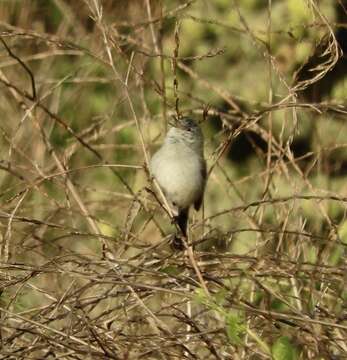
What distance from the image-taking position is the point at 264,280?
3.19 m

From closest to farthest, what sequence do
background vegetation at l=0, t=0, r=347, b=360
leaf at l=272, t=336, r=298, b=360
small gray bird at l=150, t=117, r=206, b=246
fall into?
leaf at l=272, t=336, r=298, b=360 < background vegetation at l=0, t=0, r=347, b=360 < small gray bird at l=150, t=117, r=206, b=246

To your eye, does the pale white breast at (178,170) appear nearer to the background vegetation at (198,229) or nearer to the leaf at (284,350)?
the background vegetation at (198,229)

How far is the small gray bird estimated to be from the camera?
13.9 ft

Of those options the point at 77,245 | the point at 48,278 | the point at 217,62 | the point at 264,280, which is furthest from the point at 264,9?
the point at 264,280

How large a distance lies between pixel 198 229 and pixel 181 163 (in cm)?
30

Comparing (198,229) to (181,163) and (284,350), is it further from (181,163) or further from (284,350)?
(284,350)

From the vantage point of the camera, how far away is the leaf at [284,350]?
2635 millimetres

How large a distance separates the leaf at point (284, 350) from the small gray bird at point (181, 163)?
157cm

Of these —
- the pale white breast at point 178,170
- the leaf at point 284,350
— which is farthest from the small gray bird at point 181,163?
the leaf at point 284,350

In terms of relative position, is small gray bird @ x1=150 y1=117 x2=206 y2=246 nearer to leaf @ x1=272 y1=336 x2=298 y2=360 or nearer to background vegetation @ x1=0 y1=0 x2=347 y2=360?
background vegetation @ x1=0 y1=0 x2=347 y2=360

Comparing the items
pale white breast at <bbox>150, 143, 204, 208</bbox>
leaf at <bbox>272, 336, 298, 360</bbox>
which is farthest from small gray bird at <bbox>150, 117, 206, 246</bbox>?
leaf at <bbox>272, 336, 298, 360</bbox>

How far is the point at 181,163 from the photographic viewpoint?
14.0ft

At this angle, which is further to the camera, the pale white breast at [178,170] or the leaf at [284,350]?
the pale white breast at [178,170]

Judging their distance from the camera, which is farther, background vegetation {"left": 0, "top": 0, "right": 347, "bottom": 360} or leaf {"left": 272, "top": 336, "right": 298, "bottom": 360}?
background vegetation {"left": 0, "top": 0, "right": 347, "bottom": 360}
